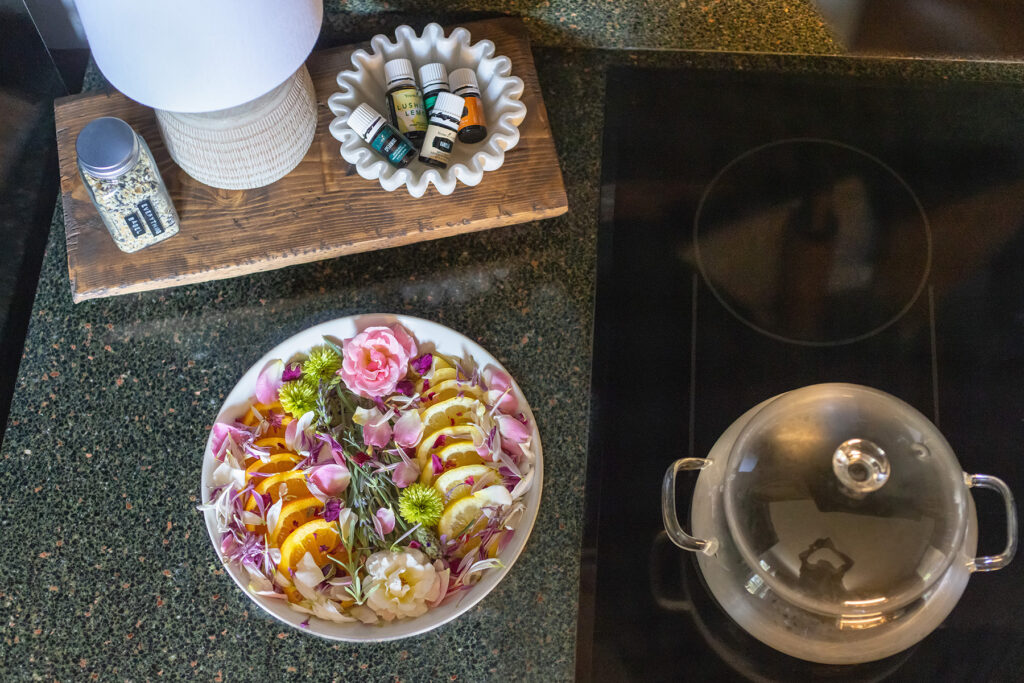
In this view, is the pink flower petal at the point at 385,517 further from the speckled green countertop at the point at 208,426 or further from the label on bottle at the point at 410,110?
the label on bottle at the point at 410,110

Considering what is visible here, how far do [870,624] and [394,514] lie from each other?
398 mm

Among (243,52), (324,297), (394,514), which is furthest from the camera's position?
(324,297)

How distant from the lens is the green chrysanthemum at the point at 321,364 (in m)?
0.75

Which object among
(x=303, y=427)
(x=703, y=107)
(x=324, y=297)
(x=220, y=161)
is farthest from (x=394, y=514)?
(x=703, y=107)

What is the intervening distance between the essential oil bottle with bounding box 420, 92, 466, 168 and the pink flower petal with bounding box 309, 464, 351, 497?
30cm

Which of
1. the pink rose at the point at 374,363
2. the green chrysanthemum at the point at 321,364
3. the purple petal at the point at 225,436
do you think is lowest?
the purple petal at the point at 225,436

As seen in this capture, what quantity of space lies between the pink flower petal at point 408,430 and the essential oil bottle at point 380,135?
0.81 ft

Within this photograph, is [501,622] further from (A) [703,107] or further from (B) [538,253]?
(A) [703,107]

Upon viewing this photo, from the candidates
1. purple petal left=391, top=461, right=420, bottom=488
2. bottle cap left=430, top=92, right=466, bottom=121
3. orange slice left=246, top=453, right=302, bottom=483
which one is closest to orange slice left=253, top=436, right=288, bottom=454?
orange slice left=246, top=453, right=302, bottom=483

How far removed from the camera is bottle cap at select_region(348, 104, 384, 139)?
0.74 metres

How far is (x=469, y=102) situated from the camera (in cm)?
77

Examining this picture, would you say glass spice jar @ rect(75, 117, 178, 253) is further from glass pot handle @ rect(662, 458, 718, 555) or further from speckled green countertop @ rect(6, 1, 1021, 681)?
glass pot handle @ rect(662, 458, 718, 555)

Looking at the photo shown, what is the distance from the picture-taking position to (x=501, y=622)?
0.75 metres

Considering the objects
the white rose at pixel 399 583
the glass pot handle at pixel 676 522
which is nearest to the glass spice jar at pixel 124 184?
the white rose at pixel 399 583
